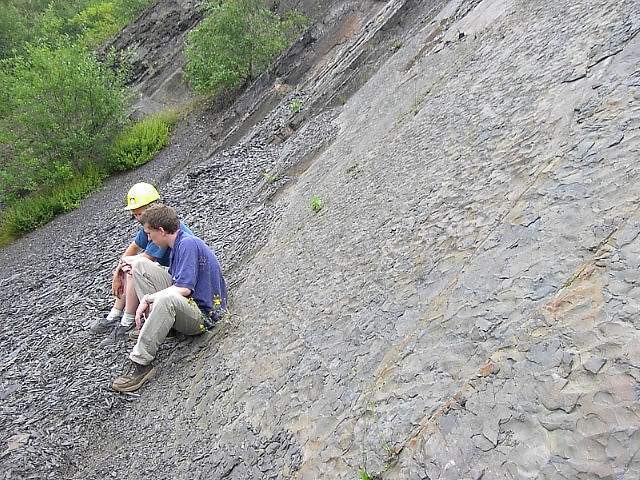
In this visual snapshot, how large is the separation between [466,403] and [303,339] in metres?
2.18

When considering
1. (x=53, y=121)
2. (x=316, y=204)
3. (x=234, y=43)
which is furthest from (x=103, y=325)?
(x=234, y=43)

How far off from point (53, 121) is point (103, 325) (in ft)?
42.8

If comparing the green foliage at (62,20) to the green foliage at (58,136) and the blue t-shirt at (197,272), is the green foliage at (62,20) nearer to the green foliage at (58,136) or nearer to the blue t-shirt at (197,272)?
the green foliage at (58,136)

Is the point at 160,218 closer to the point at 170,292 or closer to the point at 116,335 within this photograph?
the point at 170,292

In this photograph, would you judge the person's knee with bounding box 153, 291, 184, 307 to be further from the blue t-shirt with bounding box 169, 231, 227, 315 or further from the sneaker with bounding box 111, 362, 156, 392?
the sneaker with bounding box 111, 362, 156, 392

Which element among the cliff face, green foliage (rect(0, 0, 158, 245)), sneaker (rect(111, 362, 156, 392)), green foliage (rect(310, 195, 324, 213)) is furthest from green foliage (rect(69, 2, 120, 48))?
sneaker (rect(111, 362, 156, 392))

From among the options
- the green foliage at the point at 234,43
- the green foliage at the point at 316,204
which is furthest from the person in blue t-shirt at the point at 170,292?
the green foliage at the point at 234,43

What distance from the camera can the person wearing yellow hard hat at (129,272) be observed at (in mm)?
6328

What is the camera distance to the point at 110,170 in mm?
18844

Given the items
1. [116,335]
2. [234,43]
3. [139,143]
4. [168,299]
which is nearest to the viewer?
[168,299]

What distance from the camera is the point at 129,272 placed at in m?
6.09

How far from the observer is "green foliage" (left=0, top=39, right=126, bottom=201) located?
17.5 m

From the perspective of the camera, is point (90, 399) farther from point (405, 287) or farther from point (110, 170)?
point (110, 170)

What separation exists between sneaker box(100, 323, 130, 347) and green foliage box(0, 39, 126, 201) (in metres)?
12.3
